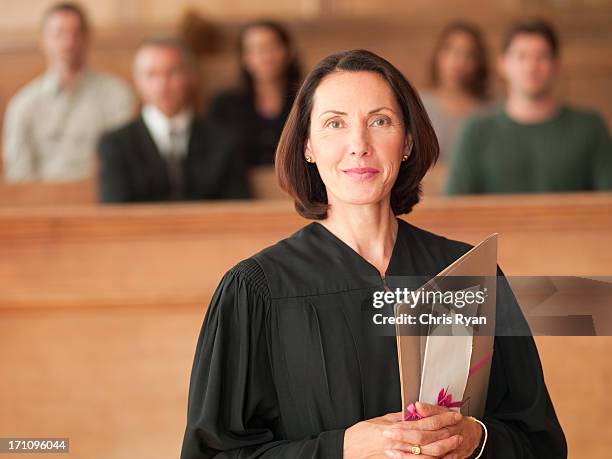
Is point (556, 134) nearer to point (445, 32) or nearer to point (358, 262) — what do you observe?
point (445, 32)

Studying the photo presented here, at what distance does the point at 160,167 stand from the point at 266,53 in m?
1.08

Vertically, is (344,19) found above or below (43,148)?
above

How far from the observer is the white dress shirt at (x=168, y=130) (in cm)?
461

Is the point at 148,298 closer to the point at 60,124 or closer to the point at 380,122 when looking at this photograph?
the point at 380,122

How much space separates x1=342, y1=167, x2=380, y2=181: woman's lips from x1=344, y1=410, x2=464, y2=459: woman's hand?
17.1 inches

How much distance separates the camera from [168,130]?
15.2 ft

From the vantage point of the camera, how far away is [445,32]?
5391 mm

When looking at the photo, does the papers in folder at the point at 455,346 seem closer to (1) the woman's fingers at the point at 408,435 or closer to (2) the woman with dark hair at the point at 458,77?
(1) the woman's fingers at the point at 408,435

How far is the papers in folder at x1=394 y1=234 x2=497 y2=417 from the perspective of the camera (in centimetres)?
166

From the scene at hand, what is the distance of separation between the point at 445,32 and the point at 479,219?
2.27 m

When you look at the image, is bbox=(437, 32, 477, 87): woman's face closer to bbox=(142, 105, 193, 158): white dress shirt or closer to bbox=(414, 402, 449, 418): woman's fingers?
bbox=(142, 105, 193, 158): white dress shirt

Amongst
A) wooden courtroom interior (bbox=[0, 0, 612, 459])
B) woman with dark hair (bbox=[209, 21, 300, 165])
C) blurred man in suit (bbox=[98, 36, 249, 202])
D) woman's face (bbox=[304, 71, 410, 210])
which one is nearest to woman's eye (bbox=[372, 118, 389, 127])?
woman's face (bbox=[304, 71, 410, 210])

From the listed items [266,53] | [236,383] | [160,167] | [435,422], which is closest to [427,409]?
[435,422]

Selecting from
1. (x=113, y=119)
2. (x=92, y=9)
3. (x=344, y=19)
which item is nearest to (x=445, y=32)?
(x=344, y=19)
